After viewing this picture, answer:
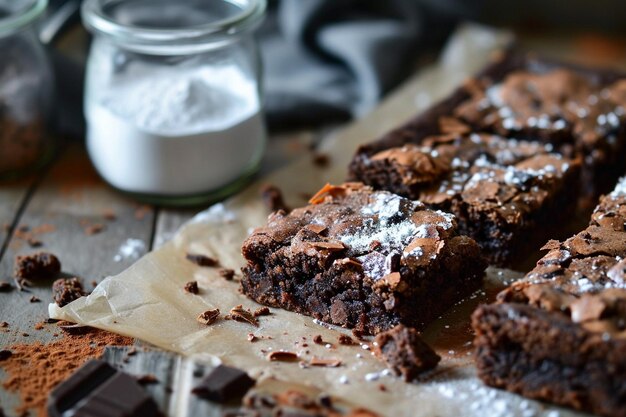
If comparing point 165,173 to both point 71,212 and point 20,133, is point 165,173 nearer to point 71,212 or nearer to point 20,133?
point 71,212

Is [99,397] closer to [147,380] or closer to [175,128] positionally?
[147,380]

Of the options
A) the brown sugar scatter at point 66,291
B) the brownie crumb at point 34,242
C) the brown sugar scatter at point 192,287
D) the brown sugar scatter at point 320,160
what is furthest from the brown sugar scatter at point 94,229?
the brown sugar scatter at point 320,160

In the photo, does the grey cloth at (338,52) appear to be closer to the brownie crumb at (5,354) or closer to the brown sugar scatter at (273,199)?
the brown sugar scatter at (273,199)

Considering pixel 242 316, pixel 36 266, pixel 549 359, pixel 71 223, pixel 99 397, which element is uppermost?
pixel 549 359

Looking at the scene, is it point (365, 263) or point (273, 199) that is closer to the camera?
point (365, 263)

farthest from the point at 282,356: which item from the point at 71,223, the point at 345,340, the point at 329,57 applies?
the point at 329,57

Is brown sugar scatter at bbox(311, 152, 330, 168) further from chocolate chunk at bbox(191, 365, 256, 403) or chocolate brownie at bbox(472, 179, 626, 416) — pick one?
chocolate chunk at bbox(191, 365, 256, 403)

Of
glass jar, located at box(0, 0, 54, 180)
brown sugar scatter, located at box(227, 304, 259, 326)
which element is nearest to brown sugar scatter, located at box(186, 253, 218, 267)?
brown sugar scatter, located at box(227, 304, 259, 326)
